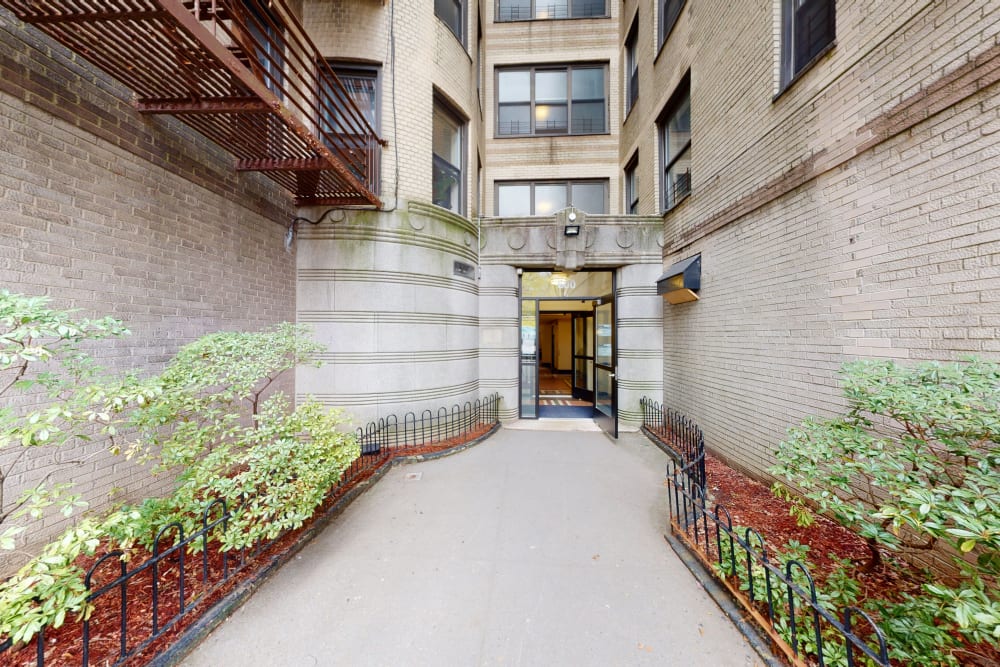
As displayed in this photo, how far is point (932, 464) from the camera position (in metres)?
2.18

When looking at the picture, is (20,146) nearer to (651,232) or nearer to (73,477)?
(73,477)

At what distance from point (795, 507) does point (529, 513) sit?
2534 mm

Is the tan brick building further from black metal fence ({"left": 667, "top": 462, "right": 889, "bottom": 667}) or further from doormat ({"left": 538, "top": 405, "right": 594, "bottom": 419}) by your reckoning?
black metal fence ({"left": 667, "top": 462, "right": 889, "bottom": 667})

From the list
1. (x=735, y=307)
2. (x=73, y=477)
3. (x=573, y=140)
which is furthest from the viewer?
(x=573, y=140)

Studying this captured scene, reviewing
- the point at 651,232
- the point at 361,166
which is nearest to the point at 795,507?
the point at 651,232

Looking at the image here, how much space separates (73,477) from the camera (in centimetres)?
312

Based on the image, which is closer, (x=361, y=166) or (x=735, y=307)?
(x=735, y=307)

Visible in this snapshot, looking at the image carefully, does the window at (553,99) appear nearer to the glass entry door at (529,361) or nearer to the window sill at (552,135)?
the window sill at (552,135)

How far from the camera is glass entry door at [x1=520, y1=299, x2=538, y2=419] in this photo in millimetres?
8523

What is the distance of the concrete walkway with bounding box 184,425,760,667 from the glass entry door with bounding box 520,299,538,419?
3791 mm

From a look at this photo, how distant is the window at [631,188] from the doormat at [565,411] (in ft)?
18.0

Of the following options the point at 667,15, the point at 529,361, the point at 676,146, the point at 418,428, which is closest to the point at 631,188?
the point at 676,146

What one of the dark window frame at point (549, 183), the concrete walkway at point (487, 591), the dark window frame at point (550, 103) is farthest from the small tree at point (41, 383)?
the dark window frame at point (550, 103)

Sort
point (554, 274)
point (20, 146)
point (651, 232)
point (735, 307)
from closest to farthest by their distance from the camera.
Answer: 1. point (20, 146)
2. point (735, 307)
3. point (651, 232)
4. point (554, 274)
